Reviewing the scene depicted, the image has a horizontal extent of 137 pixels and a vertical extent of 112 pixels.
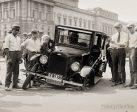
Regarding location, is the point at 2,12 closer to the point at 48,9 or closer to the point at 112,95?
the point at 48,9

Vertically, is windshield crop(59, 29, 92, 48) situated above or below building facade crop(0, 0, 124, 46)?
below

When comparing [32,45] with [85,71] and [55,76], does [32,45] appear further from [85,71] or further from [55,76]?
[85,71]

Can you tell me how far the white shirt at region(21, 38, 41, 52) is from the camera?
35.0 ft

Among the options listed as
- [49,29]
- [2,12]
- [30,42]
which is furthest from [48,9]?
[30,42]

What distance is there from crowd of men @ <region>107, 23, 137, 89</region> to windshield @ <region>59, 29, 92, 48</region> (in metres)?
1.04

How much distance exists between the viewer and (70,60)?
936 cm

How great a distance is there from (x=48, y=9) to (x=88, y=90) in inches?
2128

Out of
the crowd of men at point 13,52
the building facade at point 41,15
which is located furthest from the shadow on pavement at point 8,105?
the building facade at point 41,15

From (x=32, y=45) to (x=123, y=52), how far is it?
3.11 metres

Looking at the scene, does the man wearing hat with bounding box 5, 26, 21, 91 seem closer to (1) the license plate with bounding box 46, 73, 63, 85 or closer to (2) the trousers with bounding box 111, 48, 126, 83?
(1) the license plate with bounding box 46, 73, 63, 85

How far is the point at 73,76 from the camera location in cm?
955

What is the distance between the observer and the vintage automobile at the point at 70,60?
9.32 meters

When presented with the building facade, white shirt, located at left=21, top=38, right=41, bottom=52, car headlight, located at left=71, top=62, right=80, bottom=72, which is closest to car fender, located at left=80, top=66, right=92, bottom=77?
car headlight, located at left=71, top=62, right=80, bottom=72

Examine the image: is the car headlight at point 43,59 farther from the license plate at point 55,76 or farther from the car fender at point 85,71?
the car fender at point 85,71
